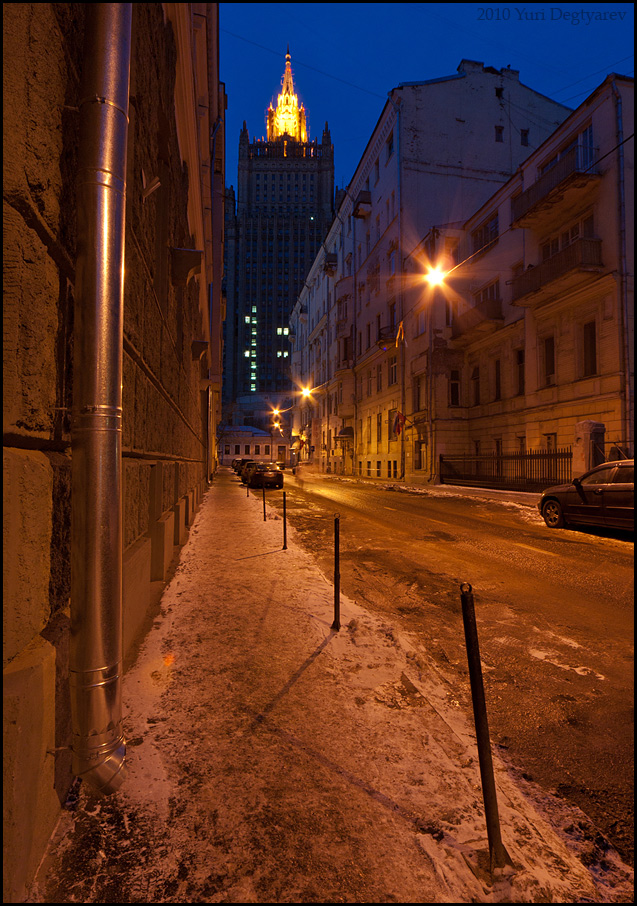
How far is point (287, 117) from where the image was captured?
15062cm

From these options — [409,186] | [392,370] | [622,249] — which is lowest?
[392,370]

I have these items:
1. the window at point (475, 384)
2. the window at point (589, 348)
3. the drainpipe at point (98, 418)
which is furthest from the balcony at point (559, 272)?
the drainpipe at point (98, 418)

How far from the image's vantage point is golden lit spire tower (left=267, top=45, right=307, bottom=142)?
150m

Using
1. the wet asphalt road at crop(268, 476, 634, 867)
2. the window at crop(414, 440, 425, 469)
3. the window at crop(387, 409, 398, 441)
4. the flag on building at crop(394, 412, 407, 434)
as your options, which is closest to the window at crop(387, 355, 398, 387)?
the window at crop(387, 409, 398, 441)

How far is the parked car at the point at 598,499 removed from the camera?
33.5 ft

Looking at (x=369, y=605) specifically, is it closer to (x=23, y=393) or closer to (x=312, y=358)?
(x=23, y=393)

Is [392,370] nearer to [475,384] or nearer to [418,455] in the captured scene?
[418,455]

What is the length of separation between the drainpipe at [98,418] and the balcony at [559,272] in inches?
841

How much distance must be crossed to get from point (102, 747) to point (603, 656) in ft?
13.9

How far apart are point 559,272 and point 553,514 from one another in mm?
13682

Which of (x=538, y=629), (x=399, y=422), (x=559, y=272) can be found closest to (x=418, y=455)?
(x=399, y=422)

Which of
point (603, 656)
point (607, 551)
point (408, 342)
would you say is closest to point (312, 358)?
point (408, 342)

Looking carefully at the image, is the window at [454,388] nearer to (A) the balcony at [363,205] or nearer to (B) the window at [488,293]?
(B) the window at [488,293]

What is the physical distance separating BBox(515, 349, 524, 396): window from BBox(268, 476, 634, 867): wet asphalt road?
16.4 meters
